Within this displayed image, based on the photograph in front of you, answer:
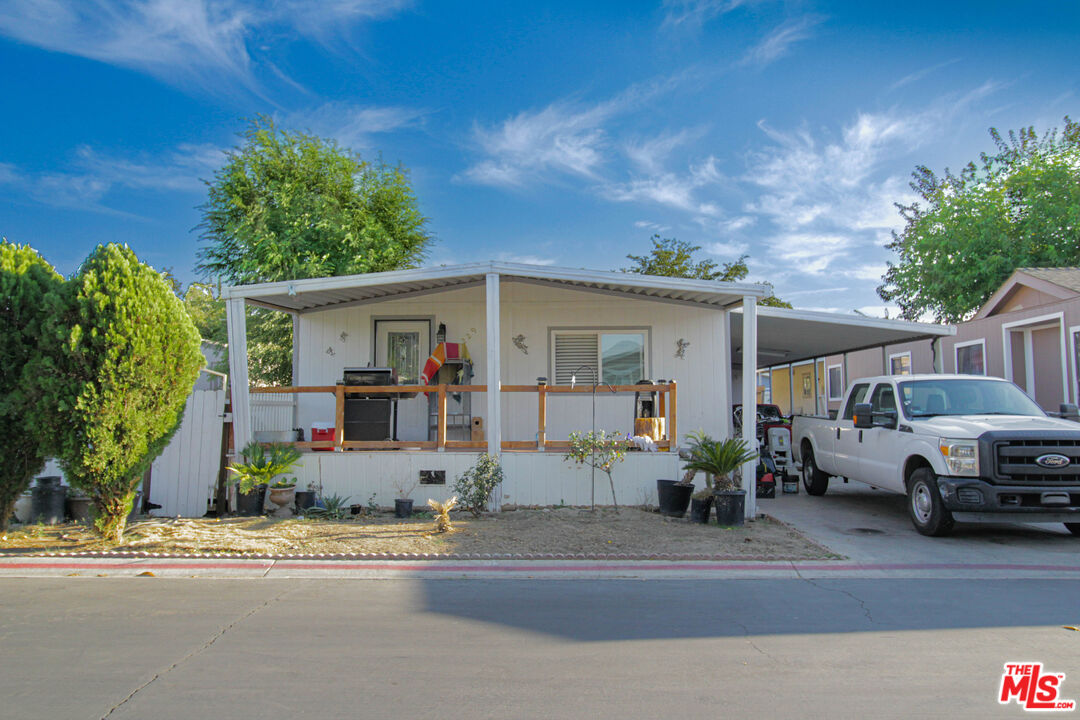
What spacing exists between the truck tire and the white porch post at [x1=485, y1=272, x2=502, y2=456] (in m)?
5.90

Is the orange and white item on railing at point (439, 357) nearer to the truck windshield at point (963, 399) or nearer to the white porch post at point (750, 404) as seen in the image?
the white porch post at point (750, 404)

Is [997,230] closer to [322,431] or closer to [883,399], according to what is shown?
[883,399]

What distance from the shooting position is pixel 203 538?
8.05 metres

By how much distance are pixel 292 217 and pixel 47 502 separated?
12.2 meters

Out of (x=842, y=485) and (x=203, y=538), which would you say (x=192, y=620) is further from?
(x=842, y=485)

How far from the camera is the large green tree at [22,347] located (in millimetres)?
7320

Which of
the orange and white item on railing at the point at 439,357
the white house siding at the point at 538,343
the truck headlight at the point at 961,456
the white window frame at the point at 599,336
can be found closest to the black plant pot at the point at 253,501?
the white house siding at the point at 538,343

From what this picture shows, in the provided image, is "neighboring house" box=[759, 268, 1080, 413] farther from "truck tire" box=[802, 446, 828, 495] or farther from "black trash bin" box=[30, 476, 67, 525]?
"black trash bin" box=[30, 476, 67, 525]

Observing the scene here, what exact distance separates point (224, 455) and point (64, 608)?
184 inches

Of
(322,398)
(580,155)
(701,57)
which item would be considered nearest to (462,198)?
(580,155)

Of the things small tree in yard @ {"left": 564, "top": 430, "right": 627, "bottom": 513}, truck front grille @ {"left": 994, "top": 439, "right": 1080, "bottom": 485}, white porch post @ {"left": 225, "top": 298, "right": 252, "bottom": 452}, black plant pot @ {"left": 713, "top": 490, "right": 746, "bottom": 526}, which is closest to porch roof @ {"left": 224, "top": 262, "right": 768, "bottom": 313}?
white porch post @ {"left": 225, "top": 298, "right": 252, "bottom": 452}

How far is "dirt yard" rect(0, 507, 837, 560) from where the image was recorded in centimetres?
763

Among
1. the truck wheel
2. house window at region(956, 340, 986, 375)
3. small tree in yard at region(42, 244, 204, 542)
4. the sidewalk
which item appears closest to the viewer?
the sidewalk

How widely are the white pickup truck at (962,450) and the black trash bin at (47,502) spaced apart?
10.6 m
